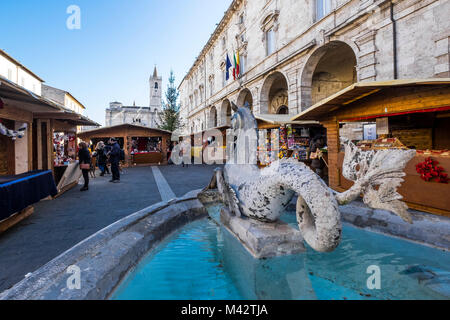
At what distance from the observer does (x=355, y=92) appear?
4.75 m

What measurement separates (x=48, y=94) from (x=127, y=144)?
82.5 ft

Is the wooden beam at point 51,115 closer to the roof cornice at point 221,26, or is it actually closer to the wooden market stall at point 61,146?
the wooden market stall at point 61,146

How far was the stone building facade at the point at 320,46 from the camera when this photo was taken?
7.16 m

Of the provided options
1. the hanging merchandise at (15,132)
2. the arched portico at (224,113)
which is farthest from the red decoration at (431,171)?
the arched portico at (224,113)

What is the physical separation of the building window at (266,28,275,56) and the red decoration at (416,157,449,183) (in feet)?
45.4

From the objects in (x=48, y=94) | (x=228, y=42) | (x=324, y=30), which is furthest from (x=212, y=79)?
(x=48, y=94)

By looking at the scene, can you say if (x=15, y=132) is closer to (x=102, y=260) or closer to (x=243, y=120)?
(x=102, y=260)

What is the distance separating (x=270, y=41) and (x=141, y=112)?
56043 mm

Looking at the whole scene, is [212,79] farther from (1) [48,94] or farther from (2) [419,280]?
(2) [419,280]

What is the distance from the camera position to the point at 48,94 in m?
32.8

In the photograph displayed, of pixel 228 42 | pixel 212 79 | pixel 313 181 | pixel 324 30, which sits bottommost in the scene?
pixel 313 181

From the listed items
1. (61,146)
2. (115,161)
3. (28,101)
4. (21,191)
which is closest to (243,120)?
(21,191)

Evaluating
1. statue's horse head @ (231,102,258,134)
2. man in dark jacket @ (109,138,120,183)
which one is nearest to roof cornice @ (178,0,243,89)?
man in dark jacket @ (109,138,120,183)

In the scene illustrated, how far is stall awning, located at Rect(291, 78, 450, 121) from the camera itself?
3.77 m
